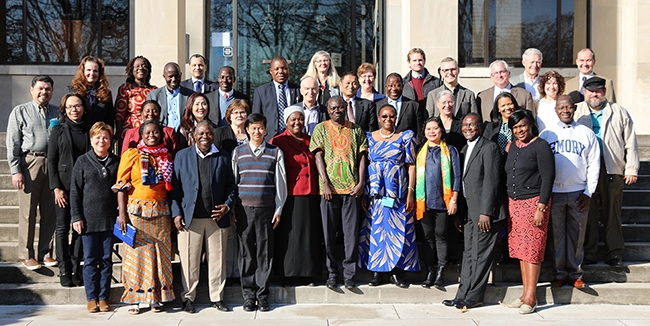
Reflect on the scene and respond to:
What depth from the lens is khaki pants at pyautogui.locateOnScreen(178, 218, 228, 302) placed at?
7.11 m

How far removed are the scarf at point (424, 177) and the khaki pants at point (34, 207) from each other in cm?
408

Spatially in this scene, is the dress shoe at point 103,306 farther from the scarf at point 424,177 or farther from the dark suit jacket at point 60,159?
the scarf at point 424,177

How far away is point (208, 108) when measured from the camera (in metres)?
7.62

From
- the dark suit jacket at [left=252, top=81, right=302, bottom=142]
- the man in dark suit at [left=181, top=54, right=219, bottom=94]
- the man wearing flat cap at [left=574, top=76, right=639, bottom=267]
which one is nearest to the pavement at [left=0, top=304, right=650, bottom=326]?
the man wearing flat cap at [left=574, top=76, right=639, bottom=267]

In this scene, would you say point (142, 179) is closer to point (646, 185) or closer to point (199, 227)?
point (199, 227)

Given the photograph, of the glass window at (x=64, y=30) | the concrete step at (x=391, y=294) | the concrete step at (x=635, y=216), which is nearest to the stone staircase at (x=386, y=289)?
the concrete step at (x=391, y=294)

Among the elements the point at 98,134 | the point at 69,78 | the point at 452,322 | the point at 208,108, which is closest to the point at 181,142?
the point at 208,108

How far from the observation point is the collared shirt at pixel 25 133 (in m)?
7.54

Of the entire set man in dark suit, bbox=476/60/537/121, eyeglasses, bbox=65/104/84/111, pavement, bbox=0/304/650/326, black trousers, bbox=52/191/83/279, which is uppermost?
man in dark suit, bbox=476/60/537/121

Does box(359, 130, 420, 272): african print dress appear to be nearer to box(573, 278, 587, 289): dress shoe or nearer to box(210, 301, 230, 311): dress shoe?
Result: box(210, 301, 230, 311): dress shoe

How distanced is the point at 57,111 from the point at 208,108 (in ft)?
5.78

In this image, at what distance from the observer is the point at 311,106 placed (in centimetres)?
787

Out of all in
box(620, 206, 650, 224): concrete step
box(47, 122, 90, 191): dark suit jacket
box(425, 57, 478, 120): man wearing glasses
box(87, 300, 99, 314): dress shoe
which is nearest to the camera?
box(87, 300, 99, 314): dress shoe

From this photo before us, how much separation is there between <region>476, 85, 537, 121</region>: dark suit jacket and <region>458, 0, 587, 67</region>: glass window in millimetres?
4847
